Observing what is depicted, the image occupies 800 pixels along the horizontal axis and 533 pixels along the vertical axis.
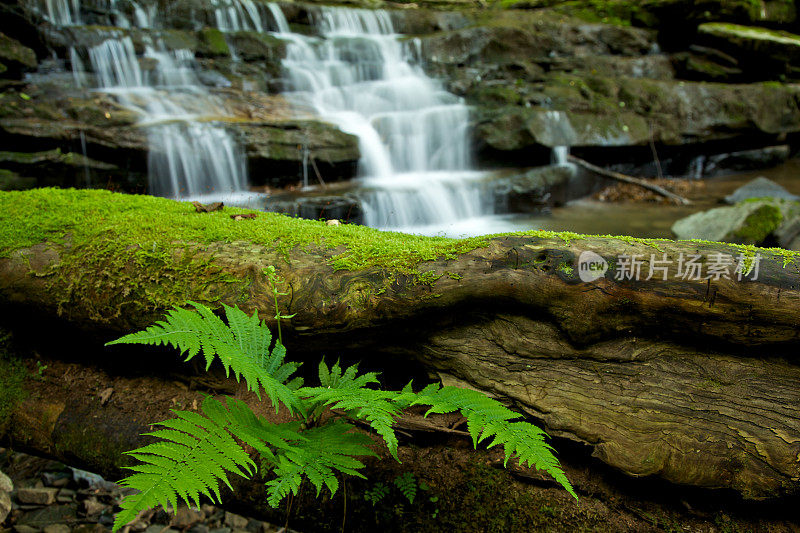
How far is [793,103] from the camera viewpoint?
12.6m

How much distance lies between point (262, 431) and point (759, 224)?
7.54 metres

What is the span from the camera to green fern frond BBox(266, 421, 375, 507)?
181 cm

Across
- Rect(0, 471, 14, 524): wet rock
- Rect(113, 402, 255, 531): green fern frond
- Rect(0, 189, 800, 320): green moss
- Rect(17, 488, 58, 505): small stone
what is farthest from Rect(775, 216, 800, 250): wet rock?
Rect(0, 471, 14, 524): wet rock

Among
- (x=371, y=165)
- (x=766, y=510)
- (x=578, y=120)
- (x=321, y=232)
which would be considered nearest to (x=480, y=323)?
(x=321, y=232)

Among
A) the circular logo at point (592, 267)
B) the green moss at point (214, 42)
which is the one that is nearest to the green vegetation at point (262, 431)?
the circular logo at point (592, 267)

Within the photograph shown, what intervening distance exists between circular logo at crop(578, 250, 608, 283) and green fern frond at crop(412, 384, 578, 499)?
884 millimetres

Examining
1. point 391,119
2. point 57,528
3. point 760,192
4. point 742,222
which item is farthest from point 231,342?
point 760,192

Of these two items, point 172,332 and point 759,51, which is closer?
point 172,332

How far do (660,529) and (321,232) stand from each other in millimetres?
2426

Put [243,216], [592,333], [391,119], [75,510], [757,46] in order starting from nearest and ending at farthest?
[592,333] → [75,510] → [243,216] → [391,119] → [757,46]

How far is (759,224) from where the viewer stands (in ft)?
21.8

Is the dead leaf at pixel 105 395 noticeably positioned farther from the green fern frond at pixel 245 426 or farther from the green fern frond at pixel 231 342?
the green fern frond at pixel 245 426

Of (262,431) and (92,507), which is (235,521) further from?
(262,431)

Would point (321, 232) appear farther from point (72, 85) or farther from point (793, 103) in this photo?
point (793, 103)
